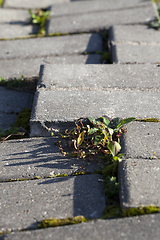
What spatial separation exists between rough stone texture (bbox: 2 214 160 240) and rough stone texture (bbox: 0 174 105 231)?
3.8 inches

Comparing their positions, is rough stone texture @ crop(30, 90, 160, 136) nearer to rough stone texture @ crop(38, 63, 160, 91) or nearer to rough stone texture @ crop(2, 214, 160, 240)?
rough stone texture @ crop(38, 63, 160, 91)

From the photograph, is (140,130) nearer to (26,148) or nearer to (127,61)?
(26,148)

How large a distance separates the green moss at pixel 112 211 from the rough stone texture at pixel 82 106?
0.73 m

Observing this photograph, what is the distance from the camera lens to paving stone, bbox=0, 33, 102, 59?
10.2ft

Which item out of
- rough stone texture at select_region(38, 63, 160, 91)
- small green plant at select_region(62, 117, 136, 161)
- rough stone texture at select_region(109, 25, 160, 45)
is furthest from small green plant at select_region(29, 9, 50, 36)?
small green plant at select_region(62, 117, 136, 161)

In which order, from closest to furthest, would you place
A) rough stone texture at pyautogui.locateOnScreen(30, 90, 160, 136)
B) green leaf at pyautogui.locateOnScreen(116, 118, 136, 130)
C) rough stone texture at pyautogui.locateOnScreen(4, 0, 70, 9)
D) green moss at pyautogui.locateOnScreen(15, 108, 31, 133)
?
green leaf at pyautogui.locateOnScreen(116, 118, 136, 130), rough stone texture at pyautogui.locateOnScreen(30, 90, 160, 136), green moss at pyautogui.locateOnScreen(15, 108, 31, 133), rough stone texture at pyautogui.locateOnScreen(4, 0, 70, 9)

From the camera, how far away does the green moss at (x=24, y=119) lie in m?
2.13

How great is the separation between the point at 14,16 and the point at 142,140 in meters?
3.26

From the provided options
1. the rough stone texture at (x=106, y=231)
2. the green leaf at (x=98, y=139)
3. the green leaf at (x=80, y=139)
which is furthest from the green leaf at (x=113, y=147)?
the rough stone texture at (x=106, y=231)

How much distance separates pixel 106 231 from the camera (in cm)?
126

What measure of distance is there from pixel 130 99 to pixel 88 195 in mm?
930

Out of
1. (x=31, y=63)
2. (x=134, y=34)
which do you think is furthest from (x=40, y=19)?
(x=134, y=34)

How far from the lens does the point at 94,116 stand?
1931 millimetres

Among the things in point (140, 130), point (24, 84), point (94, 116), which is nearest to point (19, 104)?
point (24, 84)
